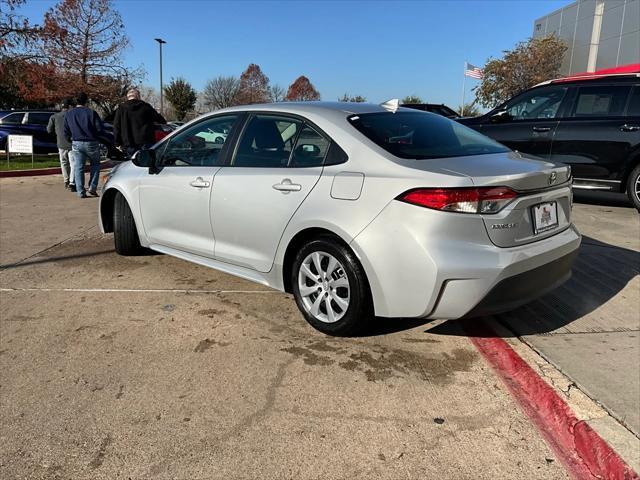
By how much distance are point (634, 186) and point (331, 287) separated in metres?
5.63

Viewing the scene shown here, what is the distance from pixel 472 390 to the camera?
3.06 m

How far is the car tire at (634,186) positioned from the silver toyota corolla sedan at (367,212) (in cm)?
422

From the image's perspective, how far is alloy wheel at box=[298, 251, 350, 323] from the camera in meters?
3.49

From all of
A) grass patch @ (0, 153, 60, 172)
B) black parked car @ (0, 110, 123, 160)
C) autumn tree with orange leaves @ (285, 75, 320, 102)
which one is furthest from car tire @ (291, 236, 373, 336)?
autumn tree with orange leaves @ (285, 75, 320, 102)

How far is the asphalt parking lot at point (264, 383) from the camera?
7.99ft

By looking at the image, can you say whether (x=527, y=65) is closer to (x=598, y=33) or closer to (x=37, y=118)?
(x=598, y=33)

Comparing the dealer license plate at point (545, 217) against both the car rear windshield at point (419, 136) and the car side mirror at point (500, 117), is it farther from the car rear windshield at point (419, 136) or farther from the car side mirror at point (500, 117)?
the car side mirror at point (500, 117)

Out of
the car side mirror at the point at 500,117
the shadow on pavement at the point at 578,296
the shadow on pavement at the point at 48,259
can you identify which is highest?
the car side mirror at the point at 500,117

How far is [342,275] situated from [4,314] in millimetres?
2637

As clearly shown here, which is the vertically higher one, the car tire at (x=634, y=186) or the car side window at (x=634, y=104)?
the car side window at (x=634, y=104)

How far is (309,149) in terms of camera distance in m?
3.72

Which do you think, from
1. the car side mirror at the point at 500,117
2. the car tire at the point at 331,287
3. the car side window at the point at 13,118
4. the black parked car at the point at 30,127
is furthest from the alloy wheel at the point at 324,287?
the car side window at the point at 13,118

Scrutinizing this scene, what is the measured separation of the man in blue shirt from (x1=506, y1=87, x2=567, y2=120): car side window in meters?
7.00

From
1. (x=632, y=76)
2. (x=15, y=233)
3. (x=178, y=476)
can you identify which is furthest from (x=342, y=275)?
(x=632, y=76)
